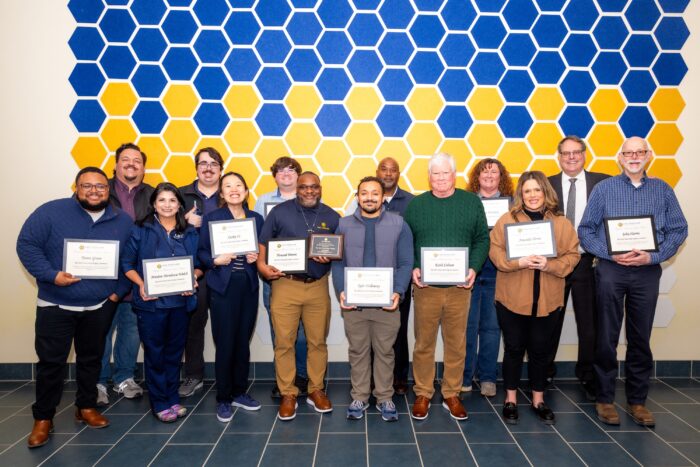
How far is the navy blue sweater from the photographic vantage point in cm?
281

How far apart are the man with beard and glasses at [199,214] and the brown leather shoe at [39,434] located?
930 millimetres

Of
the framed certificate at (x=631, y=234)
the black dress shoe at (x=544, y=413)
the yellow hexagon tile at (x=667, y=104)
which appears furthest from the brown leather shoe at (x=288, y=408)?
the yellow hexagon tile at (x=667, y=104)

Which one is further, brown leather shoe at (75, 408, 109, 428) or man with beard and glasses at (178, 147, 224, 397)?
man with beard and glasses at (178, 147, 224, 397)

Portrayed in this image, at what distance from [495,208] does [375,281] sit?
126 cm

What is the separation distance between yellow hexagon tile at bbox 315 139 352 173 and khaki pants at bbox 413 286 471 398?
1.46 metres

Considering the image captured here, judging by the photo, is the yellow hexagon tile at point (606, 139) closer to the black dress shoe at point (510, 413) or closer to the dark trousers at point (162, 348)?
the black dress shoe at point (510, 413)

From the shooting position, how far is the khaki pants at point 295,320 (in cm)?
319

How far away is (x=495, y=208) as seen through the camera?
3553 millimetres

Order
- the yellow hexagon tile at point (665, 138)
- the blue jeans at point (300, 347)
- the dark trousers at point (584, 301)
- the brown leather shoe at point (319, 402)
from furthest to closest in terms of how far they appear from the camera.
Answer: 1. the yellow hexagon tile at point (665, 138)
2. the blue jeans at point (300, 347)
3. the dark trousers at point (584, 301)
4. the brown leather shoe at point (319, 402)

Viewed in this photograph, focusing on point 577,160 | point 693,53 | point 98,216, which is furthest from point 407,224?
point 693,53

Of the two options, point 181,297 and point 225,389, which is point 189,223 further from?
point 225,389

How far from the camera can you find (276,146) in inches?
161

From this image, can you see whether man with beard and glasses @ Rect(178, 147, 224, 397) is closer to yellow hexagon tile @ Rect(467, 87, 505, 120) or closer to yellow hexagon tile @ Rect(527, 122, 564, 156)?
yellow hexagon tile @ Rect(467, 87, 505, 120)

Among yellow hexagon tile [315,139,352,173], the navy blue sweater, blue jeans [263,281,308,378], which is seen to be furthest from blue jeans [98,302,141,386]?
yellow hexagon tile [315,139,352,173]
